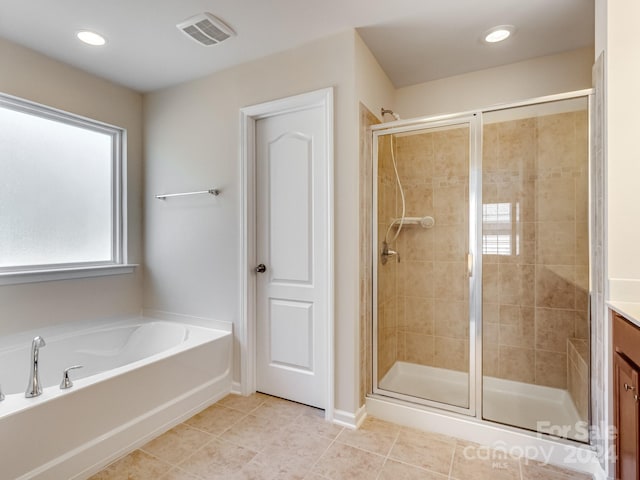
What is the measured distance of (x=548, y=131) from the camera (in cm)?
188

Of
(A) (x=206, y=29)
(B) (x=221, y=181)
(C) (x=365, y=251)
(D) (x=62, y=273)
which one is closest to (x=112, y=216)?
(D) (x=62, y=273)

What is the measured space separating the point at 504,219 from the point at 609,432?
1185 mm

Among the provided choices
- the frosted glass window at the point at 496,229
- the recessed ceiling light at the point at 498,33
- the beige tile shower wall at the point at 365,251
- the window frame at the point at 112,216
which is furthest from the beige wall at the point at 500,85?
the window frame at the point at 112,216

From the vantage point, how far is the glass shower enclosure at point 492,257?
1836mm

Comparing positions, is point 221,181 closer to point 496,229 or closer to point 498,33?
point 496,229


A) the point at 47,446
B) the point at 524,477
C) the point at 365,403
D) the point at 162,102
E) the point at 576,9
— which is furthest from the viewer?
the point at 162,102

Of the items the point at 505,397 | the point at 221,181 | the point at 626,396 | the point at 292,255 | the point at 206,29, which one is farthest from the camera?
the point at 221,181

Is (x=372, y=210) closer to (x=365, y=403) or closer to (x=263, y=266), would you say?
(x=263, y=266)

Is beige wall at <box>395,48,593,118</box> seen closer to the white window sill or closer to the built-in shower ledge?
the built-in shower ledge

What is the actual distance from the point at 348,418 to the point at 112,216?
8.37 feet

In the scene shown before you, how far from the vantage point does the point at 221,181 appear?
2.51 m

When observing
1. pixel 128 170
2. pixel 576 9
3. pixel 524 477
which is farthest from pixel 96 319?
pixel 576 9

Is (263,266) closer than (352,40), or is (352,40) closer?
(352,40)

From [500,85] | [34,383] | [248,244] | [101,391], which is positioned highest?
[500,85]
